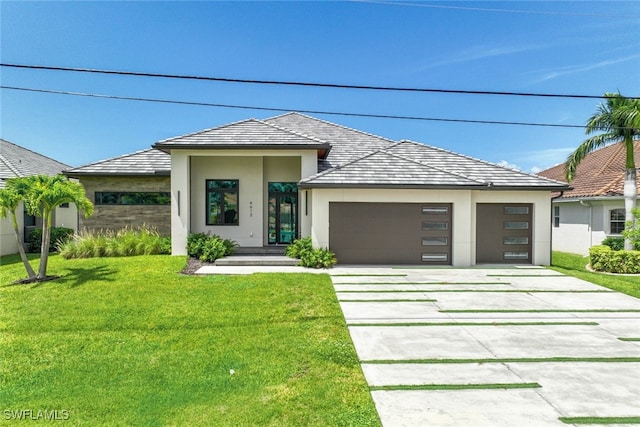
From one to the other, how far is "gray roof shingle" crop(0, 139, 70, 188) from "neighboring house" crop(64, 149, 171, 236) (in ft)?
13.7

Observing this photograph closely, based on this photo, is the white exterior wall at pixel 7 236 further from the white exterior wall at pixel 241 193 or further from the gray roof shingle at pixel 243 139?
the gray roof shingle at pixel 243 139

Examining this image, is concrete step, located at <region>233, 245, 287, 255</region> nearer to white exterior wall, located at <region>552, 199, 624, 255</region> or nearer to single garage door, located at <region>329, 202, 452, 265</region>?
single garage door, located at <region>329, 202, 452, 265</region>

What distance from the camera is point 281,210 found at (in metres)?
14.5

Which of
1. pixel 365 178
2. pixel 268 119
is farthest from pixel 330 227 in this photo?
pixel 268 119

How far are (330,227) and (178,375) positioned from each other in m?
8.23

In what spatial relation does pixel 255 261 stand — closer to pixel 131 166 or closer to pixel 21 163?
pixel 131 166

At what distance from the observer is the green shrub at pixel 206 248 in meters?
11.9

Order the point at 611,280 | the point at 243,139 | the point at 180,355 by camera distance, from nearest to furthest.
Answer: the point at 180,355
the point at 611,280
the point at 243,139

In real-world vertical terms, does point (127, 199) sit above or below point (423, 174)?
below

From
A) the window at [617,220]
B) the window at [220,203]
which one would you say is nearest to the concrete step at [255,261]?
the window at [220,203]

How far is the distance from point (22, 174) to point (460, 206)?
21.1 m

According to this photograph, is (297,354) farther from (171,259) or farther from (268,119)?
(268,119)

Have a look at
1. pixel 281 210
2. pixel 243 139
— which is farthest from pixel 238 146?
pixel 281 210

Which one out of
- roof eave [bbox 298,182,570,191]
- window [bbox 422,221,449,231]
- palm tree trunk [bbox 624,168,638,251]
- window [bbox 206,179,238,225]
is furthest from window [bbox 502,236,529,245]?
window [bbox 206,179,238,225]
